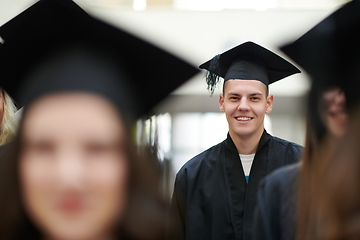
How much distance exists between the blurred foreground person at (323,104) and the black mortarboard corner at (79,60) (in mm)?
443

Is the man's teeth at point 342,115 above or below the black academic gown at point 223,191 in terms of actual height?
above

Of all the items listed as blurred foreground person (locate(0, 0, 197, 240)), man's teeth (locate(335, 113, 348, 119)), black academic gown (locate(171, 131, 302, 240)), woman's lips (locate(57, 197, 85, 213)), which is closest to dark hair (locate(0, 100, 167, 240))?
blurred foreground person (locate(0, 0, 197, 240))

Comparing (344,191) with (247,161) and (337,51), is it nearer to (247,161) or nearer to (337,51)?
(337,51)

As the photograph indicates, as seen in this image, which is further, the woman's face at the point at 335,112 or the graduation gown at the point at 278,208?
the graduation gown at the point at 278,208

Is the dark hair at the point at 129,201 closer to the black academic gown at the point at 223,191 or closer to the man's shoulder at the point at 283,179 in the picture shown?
the man's shoulder at the point at 283,179

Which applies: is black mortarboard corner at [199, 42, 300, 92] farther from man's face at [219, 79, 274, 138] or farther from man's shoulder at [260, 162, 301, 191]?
man's shoulder at [260, 162, 301, 191]

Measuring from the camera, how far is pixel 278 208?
1.44 m

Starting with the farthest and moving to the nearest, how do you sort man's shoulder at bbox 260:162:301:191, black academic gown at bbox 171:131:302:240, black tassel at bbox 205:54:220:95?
black tassel at bbox 205:54:220:95 → black academic gown at bbox 171:131:302:240 → man's shoulder at bbox 260:162:301:191

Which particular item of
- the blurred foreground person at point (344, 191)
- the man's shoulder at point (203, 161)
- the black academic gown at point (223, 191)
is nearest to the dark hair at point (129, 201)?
the blurred foreground person at point (344, 191)

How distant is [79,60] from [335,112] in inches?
29.7

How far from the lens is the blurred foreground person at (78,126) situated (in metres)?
0.74

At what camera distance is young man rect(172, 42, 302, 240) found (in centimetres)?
232

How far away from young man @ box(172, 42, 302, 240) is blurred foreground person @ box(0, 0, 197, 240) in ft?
4.67

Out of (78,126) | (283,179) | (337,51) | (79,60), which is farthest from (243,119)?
(78,126)
